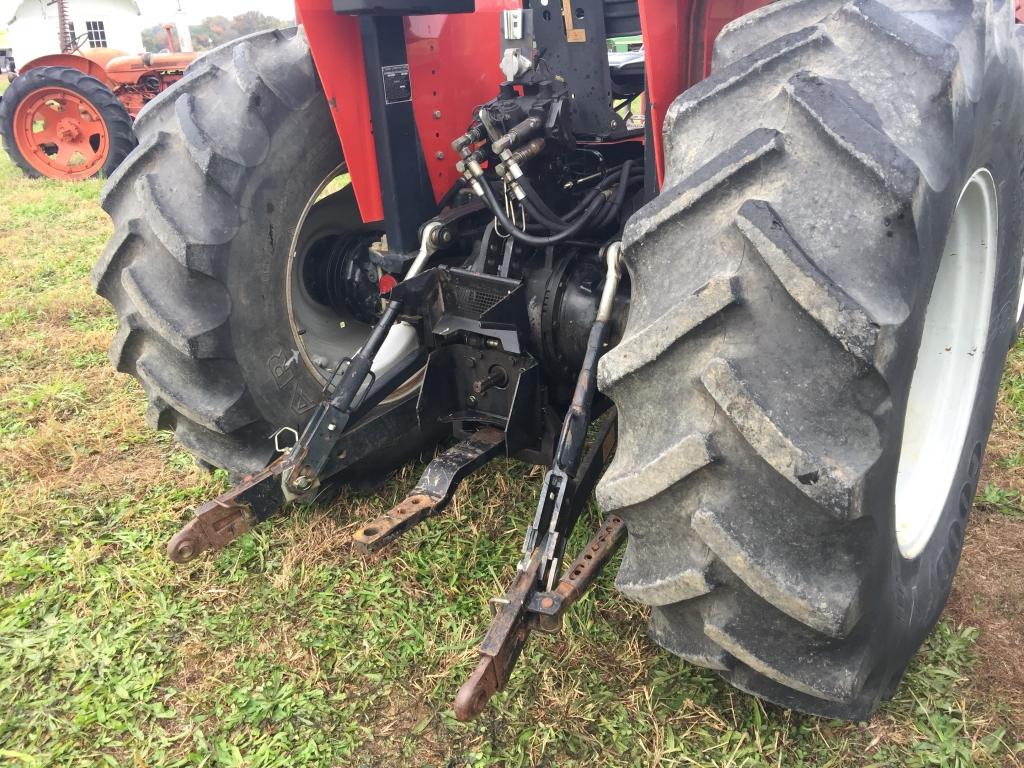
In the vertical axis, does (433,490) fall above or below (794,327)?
below

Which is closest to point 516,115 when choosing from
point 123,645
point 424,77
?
point 424,77

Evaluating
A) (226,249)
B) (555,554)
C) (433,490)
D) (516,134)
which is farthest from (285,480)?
(516,134)

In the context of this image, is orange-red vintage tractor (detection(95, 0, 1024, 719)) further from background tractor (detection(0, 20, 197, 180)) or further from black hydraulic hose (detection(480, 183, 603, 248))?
background tractor (detection(0, 20, 197, 180))

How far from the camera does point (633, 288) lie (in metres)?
1.70

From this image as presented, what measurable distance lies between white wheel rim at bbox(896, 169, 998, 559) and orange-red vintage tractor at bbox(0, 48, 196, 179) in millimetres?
10402

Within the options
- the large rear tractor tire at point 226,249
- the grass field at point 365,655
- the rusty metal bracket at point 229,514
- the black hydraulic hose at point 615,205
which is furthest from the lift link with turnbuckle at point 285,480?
the black hydraulic hose at point 615,205

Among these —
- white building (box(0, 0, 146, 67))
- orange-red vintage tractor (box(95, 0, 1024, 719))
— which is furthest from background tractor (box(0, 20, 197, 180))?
white building (box(0, 0, 146, 67))

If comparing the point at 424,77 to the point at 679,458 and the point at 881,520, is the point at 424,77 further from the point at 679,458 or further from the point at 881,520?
the point at 881,520

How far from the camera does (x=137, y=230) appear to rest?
2506 mm

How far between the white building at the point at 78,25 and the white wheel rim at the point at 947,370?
108 feet

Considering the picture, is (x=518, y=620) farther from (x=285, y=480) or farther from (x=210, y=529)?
(x=210, y=529)

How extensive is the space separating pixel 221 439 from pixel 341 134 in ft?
3.48

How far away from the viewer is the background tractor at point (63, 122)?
1043 cm

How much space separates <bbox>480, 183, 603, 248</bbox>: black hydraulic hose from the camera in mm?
2525
